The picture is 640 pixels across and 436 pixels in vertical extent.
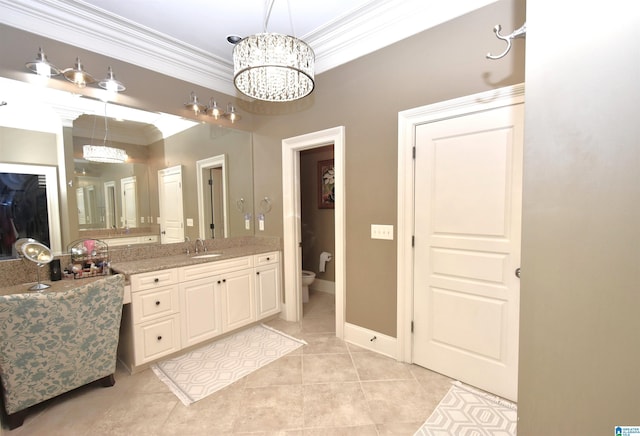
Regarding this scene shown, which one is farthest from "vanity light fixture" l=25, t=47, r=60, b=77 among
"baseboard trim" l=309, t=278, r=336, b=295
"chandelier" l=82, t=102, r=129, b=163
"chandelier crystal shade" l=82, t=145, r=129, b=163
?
"baseboard trim" l=309, t=278, r=336, b=295

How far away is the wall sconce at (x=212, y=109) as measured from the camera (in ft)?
8.77

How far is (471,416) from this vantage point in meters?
1.63

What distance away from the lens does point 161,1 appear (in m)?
1.96

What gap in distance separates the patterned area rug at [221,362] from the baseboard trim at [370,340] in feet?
1.51

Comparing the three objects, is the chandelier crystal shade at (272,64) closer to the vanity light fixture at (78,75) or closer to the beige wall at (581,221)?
the beige wall at (581,221)

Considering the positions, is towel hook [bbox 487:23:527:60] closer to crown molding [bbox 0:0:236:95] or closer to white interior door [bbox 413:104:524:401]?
white interior door [bbox 413:104:524:401]

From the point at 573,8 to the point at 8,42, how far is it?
3074mm

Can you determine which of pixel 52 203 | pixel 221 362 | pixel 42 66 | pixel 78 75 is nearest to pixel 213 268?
pixel 221 362

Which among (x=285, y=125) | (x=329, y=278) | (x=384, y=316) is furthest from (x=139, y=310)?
(x=329, y=278)

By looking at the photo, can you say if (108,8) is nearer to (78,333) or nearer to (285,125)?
(285,125)

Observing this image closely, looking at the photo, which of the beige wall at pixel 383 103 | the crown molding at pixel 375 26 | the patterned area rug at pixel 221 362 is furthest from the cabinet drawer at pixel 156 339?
the crown molding at pixel 375 26

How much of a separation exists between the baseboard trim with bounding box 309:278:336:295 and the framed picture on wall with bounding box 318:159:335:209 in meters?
1.19

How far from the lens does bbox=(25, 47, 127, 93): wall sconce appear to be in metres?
1.86

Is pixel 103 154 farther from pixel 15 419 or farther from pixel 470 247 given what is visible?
pixel 470 247
